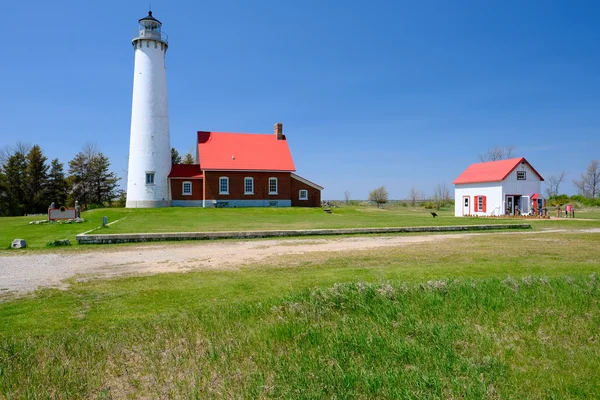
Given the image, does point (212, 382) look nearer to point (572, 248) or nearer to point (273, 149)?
point (572, 248)

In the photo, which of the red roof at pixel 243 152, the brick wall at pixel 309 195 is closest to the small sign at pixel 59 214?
the red roof at pixel 243 152

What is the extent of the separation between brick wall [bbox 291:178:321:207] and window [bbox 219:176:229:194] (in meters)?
6.70

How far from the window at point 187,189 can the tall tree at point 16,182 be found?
23751 mm

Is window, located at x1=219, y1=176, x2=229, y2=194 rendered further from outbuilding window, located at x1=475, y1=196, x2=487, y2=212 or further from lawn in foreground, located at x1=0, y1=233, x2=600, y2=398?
lawn in foreground, located at x1=0, y1=233, x2=600, y2=398

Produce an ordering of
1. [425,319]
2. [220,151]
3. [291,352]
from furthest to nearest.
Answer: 1. [220,151]
2. [425,319]
3. [291,352]

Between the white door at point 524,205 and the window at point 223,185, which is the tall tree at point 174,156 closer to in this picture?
the window at point 223,185

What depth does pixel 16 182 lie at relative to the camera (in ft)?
164

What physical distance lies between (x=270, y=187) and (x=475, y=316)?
35.8 meters

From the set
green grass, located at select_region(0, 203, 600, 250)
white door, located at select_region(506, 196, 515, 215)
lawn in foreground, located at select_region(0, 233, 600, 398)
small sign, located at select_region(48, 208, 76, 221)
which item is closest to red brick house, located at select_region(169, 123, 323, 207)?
green grass, located at select_region(0, 203, 600, 250)

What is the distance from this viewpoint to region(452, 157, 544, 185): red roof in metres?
37.3

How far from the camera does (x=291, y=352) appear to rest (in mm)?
4555

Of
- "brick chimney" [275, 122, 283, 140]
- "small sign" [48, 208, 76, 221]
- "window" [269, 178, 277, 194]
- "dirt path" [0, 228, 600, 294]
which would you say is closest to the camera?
"dirt path" [0, 228, 600, 294]

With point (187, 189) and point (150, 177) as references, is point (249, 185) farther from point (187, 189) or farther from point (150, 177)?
point (150, 177)

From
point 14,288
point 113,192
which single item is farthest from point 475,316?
point 113,192
